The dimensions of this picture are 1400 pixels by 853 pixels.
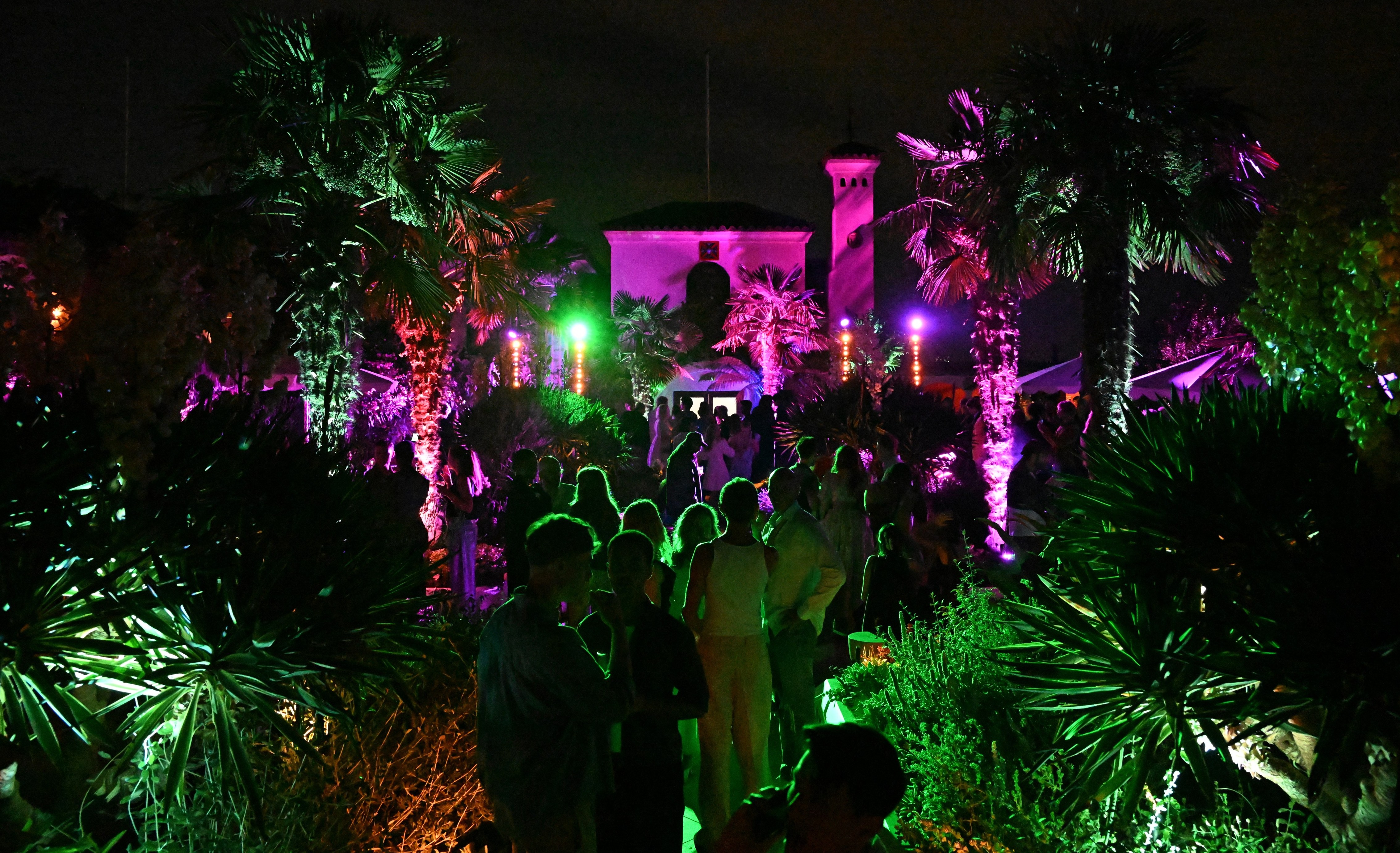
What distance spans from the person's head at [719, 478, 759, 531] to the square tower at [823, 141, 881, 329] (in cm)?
4231

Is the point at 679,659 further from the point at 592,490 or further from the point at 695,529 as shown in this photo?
the point at 592,490

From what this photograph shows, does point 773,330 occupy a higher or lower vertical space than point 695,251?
lower

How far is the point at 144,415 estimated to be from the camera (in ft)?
14.0

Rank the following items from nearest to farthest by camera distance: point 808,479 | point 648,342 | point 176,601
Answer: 1. point 176,601
2. point 808,479
3. point 648,342

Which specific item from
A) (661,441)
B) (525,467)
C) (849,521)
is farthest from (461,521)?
(661,441)

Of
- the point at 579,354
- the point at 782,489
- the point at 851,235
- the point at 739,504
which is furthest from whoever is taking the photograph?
the point at 851,235

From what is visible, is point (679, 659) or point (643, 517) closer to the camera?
point (679, 659)

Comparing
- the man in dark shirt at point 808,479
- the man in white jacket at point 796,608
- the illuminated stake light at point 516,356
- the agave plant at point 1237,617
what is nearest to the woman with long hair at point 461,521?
the man in dark shirt at point 808,479

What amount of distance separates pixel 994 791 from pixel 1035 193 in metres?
11.0

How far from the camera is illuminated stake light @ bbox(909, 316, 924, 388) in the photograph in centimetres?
3247

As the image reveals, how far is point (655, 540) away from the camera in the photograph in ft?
20.6

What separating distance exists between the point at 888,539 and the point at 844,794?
204 inches

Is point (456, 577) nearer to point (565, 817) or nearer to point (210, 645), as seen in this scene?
point (210, 645)

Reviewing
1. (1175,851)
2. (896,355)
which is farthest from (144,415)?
(896,355)
